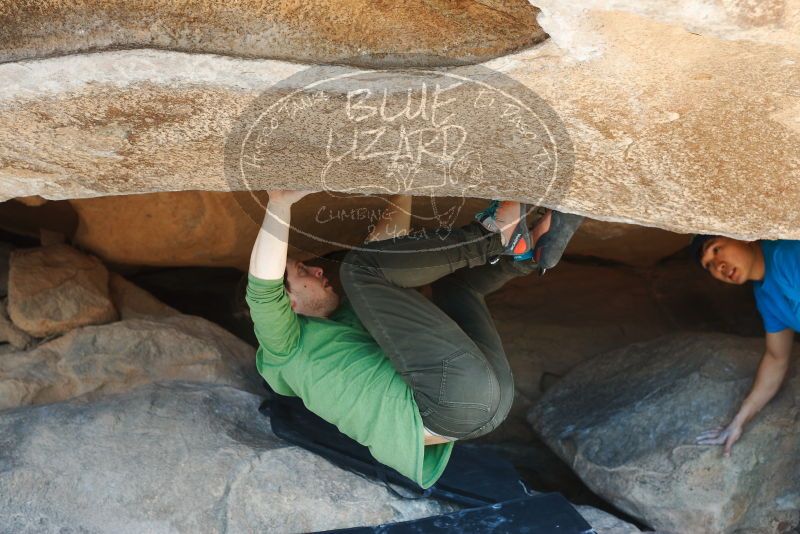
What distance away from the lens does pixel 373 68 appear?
1.44m

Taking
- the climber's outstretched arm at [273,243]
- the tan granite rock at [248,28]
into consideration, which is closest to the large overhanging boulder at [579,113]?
the tan granite rock at [248,28]

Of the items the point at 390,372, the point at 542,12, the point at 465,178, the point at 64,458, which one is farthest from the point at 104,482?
the point at 542,12

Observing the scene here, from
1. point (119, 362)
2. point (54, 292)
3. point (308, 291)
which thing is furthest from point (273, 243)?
point (54, 292)

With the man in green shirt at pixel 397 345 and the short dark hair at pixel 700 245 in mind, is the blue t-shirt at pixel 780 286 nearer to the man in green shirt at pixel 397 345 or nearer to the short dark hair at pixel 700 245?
the short dark hair at pixel 700 245

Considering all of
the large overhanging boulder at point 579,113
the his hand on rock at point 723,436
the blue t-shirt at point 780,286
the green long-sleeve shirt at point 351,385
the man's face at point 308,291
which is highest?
the large overhanging boulder at point 579,113

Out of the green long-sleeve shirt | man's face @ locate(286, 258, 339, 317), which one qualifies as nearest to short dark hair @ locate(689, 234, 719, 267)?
the green long-sleeve shirt

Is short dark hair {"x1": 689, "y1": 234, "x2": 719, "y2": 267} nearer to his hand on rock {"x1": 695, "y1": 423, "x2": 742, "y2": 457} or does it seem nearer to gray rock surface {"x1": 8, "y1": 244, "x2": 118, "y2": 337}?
his hand on rock {"x1": 695, "y1": 423, "x2": 742, "y2": 457}

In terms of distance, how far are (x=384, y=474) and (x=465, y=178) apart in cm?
90

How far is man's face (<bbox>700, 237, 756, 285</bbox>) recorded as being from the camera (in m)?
2.01

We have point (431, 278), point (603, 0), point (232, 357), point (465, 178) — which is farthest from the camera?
point (232, 357)

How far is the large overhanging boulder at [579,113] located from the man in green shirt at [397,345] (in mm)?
282

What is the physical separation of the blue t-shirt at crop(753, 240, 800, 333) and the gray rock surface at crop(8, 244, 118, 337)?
176cm

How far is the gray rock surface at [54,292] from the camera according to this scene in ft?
7.57

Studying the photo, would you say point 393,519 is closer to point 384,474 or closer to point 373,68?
point 384,474
